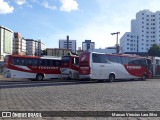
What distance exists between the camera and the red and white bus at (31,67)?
1258 inches

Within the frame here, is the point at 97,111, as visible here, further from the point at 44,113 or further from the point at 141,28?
the point at 141,28

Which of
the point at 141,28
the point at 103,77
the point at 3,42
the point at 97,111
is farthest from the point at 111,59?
the point at 141,28

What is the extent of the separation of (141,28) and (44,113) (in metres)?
143

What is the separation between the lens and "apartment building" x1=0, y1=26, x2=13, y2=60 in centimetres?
13462

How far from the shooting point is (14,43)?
15562cm

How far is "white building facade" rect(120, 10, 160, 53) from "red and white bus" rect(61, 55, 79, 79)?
11261 centimetres

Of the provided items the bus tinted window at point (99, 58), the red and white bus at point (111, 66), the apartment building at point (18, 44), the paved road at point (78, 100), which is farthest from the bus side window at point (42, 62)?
the apartment building at point (18, 44)

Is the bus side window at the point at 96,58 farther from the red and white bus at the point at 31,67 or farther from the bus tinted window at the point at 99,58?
the red and white bus at the point at 31,67

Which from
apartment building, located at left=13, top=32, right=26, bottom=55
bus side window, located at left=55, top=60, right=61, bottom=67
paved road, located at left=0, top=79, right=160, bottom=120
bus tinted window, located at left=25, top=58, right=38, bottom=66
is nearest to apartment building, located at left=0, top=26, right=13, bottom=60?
apartment building, located at left=13, top=32, right=26, bottom=55

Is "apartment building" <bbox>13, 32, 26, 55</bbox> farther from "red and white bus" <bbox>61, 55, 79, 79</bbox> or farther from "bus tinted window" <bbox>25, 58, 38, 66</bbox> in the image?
"bus tinted window" <bbox>25, 58, 38, 66</bbox>

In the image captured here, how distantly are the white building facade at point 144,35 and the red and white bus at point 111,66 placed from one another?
110 meters

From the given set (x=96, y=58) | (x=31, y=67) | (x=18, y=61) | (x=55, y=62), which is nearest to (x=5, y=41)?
(x=55, y=62)

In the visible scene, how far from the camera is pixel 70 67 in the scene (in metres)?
34.8

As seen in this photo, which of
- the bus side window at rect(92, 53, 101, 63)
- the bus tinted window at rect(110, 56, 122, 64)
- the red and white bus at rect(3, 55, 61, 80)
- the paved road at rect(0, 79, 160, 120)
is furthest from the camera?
the bus tinted window at rect(110, 56, 122, 64)
